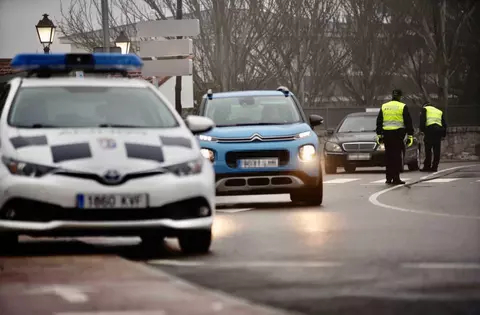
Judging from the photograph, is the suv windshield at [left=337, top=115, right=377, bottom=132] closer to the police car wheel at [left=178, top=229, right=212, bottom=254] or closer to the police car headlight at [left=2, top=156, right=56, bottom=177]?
the police car wheel at [left=178, top=229, right=212, bottom=254]

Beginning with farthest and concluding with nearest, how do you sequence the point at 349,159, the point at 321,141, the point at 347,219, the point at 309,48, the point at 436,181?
1. the point at 309,48
2. the point at 321,141
3. the point at 349,159
4. the point at 436,181
5. the point at 347,219

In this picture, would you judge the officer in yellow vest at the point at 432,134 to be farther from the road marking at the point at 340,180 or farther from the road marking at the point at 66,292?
the road marking at the point at 66,292

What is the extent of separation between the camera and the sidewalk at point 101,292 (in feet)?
30.5

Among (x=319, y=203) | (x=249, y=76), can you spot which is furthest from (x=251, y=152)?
(x=249, y=76)

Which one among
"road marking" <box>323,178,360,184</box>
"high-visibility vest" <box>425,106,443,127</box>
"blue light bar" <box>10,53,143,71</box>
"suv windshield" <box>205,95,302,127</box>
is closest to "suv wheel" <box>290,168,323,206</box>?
"suv windshield" <box>205,95,302,127</box>

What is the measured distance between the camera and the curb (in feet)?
30.1

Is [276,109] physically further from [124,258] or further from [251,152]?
[124,258]

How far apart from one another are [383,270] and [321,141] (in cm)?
3782

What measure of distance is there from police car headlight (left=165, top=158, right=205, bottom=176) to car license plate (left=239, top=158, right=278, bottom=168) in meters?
6.88

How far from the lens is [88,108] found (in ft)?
45.6

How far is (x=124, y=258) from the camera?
506 inches

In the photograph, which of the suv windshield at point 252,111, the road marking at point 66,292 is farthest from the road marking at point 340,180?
the road marking at point 66,292

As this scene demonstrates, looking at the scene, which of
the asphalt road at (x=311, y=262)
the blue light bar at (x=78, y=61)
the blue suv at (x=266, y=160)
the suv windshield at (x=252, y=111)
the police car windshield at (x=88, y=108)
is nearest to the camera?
the asphalt road at (x=311, y=262)

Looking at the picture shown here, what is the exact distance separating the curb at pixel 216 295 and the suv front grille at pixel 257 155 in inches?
308
